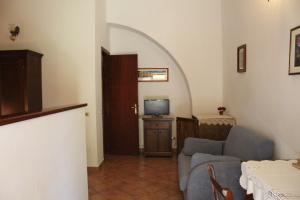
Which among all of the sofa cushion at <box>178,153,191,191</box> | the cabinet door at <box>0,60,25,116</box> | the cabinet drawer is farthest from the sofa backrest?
the cabinet door at <box>0,60,25,116</box>

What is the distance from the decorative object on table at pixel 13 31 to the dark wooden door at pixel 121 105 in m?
1.66

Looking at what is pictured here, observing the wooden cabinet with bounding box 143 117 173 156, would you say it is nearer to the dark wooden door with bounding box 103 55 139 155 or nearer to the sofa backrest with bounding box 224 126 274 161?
the dark wooden door with bounding box 103 55 139 155

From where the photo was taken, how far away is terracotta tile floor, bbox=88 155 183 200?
11.2 feet

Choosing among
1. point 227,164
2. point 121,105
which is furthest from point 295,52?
point 121,105

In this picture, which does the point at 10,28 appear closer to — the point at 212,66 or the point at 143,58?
the point at 143,58

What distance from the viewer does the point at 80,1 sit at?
171 inches

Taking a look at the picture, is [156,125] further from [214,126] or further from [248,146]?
[248,146]

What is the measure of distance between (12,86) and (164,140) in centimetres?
277

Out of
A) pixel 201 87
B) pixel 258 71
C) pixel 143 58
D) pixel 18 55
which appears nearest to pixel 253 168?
pixel 258 71

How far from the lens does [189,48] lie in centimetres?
498

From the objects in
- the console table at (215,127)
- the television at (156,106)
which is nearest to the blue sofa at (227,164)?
the console table at (215,127)

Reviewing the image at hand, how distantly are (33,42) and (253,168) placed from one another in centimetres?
397

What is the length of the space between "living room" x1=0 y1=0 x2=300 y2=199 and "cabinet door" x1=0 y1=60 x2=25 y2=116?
577 millimetres

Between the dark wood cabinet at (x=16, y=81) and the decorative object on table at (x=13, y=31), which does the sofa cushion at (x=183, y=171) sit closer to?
the dark wood cabinet at (x=16, y=81)
